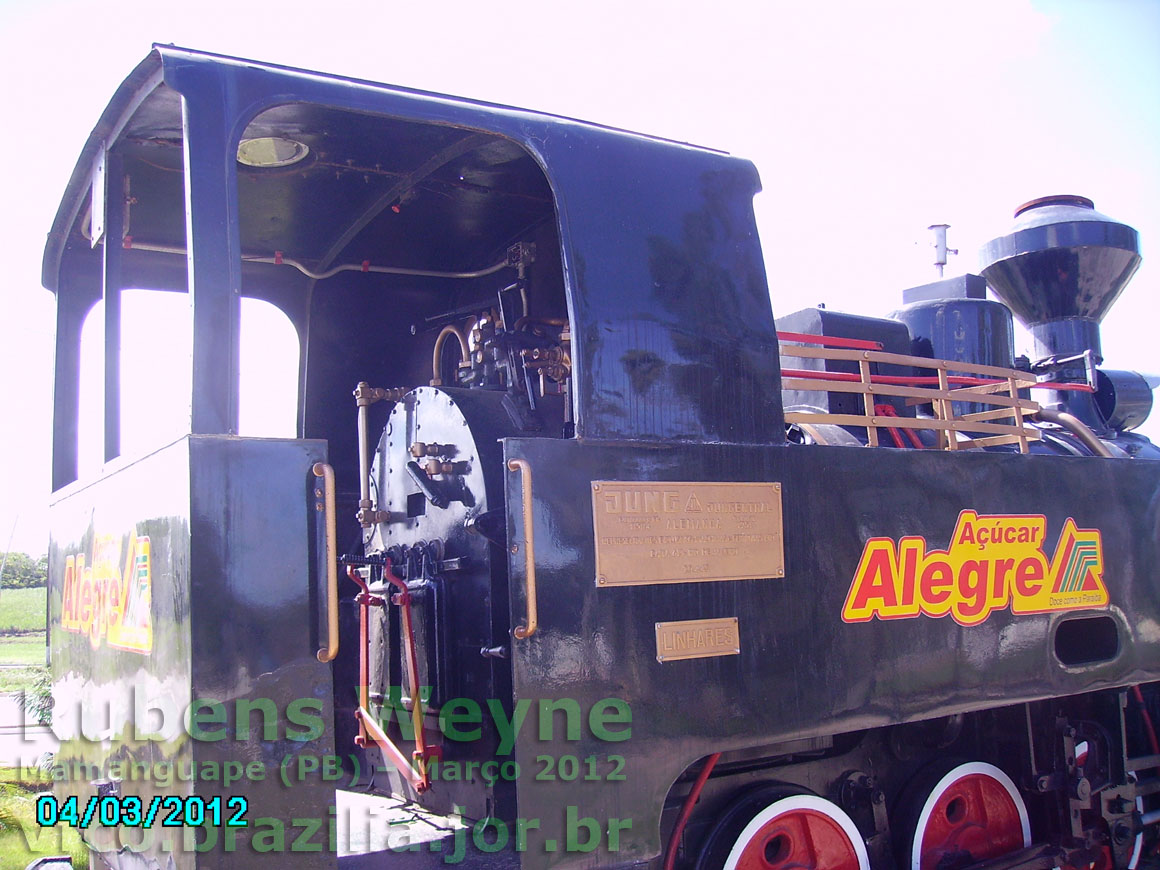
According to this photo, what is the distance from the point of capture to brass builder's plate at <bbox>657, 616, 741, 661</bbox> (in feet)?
9.09

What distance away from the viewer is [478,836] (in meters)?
3.13

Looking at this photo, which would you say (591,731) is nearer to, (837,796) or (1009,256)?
(837,796)

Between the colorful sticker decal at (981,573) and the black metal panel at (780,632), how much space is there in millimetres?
41

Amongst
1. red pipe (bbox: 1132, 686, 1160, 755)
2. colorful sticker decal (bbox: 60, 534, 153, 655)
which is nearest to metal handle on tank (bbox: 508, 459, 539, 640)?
colorful sticker decal (bbox: 60, 534, 153, 655)

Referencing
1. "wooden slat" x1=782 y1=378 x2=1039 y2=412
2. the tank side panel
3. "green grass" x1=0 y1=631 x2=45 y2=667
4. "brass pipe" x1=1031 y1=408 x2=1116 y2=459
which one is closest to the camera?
the tank side panel

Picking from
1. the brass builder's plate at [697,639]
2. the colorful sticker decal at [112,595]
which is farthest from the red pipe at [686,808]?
the colorful sticker decal at [112,595]

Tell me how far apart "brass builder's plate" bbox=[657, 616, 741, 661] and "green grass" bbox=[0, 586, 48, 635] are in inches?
825

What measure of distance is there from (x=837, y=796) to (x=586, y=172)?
2.43 m

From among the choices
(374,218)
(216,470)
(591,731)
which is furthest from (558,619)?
(374,218)

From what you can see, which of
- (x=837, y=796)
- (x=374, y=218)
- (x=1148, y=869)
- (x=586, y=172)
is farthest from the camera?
(x=1148, y=869)

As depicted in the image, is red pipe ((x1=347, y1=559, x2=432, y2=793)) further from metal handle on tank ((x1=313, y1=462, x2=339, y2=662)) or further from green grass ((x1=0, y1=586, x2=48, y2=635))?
green grass ((x1=0, y1=586, x2=48, y2=635))

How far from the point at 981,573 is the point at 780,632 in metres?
1.02

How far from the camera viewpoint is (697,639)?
282cm

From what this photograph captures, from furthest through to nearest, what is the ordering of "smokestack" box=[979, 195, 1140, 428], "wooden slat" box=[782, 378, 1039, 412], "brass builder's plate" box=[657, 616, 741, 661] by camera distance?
1. "smokestack" box=[979, 195, 1140, 428]
2. "wooden slat" box=[782, 378, 1039, 412]
3. "brass builder's plate" box=[657, 616, 741, 661]
